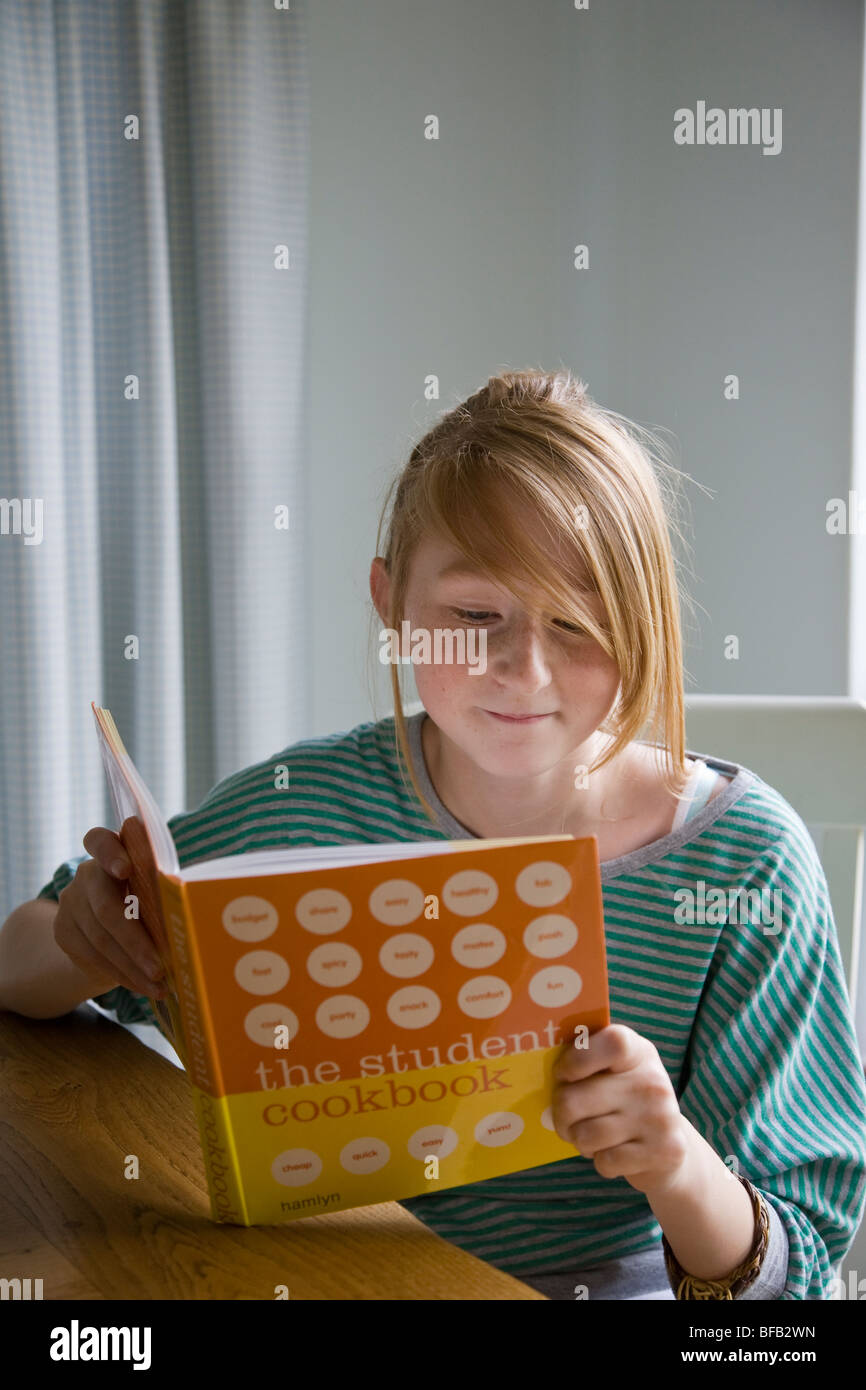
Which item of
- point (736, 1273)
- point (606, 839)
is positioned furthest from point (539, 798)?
point (736, 1273)

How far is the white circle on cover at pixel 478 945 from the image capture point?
0.58m

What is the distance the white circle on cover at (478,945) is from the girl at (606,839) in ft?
0.92

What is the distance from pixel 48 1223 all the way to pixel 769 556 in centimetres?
156

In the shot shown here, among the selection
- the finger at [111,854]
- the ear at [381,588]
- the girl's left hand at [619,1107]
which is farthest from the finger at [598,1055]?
the ear at [381,588]

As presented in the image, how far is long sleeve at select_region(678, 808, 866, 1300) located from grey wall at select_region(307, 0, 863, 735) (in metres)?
1.07

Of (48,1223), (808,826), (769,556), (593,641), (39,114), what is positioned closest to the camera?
(48,1223)

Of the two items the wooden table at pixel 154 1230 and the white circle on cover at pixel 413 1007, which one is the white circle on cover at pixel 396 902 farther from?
the wooden table at pixel 154 1230

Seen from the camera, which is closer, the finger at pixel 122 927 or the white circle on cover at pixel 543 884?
the white circle on cover at pixel 543 884

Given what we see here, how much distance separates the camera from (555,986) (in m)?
0.60

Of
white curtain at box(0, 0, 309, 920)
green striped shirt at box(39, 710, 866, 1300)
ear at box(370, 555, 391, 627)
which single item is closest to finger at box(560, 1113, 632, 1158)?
green striped shirt at box(39, 710, 866, 1300)

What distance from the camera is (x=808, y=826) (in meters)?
1.18
